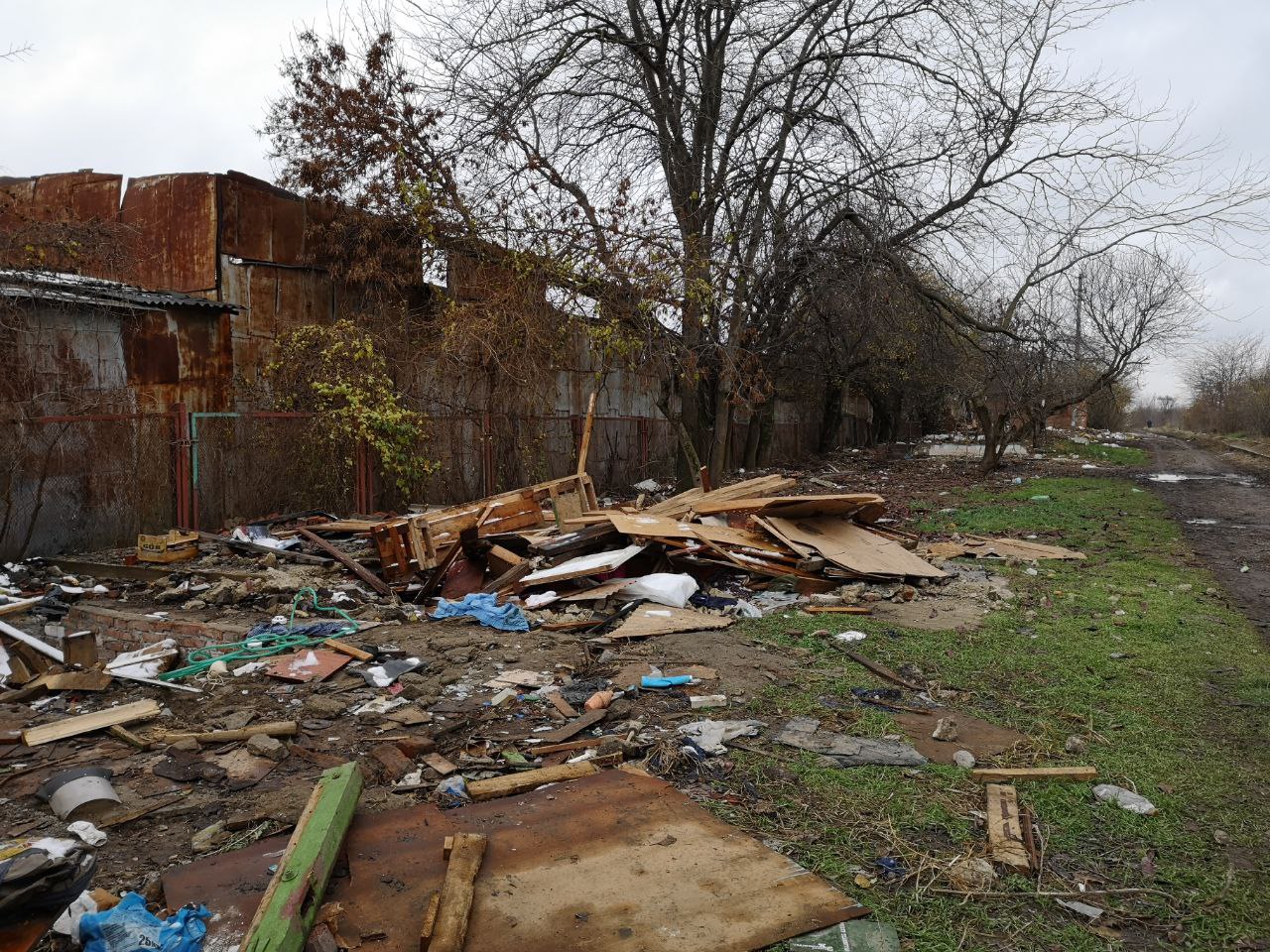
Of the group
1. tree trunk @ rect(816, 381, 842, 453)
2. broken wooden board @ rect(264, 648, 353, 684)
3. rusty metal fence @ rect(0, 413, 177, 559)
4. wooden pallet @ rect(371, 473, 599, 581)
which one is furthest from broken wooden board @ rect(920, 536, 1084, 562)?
tree trunk @ rect(816, 381, 842, 453)

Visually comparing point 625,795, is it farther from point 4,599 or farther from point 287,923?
point 4,599

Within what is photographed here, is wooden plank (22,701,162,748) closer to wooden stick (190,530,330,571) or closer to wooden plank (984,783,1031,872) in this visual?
wooden stick (190,530,330,571)

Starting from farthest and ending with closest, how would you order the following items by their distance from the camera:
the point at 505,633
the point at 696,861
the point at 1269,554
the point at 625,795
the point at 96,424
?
the point at 1269,554 < the point at 96,424 < the point at 505,633 < the point at 625,795 < the point at 696,861

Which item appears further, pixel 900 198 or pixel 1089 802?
pixel 900 198

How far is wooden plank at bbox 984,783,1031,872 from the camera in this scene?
295 cm

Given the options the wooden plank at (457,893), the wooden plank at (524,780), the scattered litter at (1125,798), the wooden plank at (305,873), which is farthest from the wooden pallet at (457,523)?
the scattered litter at (1125,798)

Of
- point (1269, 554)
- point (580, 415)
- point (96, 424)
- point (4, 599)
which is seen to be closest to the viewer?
point (4, 599)

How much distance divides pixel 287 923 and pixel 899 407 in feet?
104

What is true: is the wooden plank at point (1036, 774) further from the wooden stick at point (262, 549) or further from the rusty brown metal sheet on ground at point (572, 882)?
the wooden stick at point (262, 549)

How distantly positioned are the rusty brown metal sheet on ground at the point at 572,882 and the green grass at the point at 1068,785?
264 mm

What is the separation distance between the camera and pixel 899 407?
31.7m

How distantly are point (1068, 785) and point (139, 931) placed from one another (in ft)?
11.7

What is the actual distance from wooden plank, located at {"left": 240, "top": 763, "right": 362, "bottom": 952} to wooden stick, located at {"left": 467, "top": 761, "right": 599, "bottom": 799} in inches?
19.9

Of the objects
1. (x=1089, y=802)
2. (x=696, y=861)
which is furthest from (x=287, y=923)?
(x=1089, y=802)
